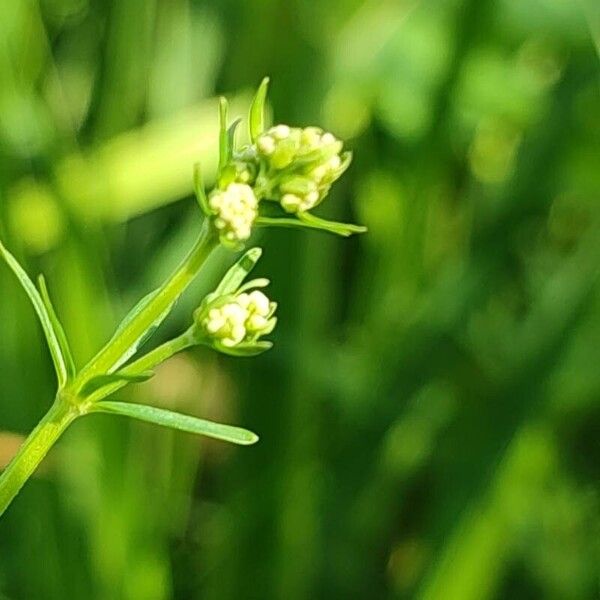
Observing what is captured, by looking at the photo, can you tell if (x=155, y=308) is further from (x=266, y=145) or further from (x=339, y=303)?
(x=339, y=303)

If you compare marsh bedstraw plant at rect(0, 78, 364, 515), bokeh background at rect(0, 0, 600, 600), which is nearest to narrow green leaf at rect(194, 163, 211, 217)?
marsh bedstraw plant at rect(0, 78, 364, 515)

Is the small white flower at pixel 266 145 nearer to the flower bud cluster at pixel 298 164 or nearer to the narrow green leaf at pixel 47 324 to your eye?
the flower bud cluster at pixel 298 164

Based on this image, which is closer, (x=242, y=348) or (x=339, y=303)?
(x=242, y=348)

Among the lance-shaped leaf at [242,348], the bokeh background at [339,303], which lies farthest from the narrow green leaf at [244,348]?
the bokeh background at [339,303]

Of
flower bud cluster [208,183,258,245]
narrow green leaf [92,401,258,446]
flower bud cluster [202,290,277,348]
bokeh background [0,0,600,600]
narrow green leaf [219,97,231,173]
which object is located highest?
narrow green leaf [219,97,231,173]

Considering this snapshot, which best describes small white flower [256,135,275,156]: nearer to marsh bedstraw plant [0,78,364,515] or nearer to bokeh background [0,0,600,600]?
marsh bedstraw plant [0,78,364,515]

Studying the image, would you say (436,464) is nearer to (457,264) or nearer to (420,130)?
(457,264)

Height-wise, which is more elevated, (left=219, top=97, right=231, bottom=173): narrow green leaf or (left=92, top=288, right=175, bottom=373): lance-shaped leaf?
(left=219, top=97, right=231, bottom=173): narrow green leaf

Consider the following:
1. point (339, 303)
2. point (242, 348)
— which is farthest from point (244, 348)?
point (339, 303)
